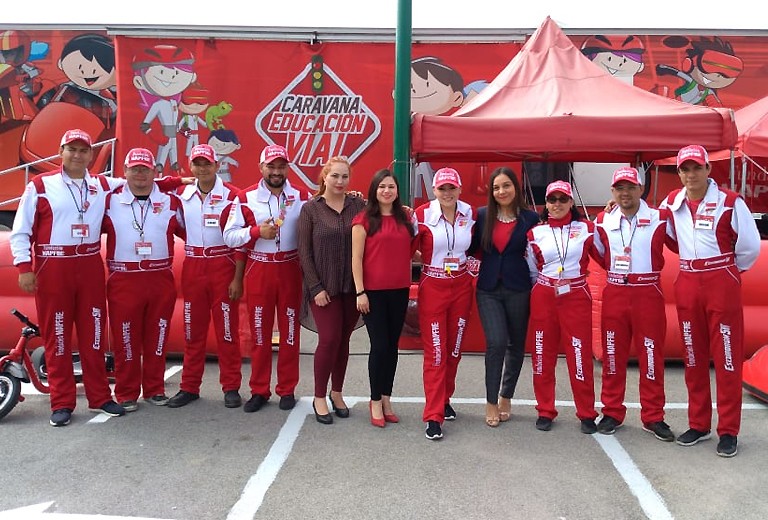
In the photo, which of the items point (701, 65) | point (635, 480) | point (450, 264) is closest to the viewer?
point (635, 480)

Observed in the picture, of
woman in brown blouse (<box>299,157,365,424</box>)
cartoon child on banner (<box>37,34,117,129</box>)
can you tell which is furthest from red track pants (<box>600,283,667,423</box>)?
cartoon child on banner (<box>37,34,117,129</box>)

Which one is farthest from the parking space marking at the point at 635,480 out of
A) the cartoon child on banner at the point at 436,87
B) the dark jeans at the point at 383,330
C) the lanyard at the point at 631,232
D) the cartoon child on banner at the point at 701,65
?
the cartoon child on banner at the point at 701,65

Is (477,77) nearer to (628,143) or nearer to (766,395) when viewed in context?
(628,143)

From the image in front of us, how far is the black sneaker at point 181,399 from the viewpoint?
4.33m

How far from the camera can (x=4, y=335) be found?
5516 millimetres

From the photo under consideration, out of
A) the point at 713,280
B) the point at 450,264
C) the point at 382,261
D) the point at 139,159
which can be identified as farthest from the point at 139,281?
the point at 713,280

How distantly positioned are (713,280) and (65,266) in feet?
13.4

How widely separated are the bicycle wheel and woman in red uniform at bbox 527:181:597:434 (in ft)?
11.5

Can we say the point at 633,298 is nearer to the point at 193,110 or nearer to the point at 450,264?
the point at 450,264

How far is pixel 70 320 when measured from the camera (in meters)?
4.02

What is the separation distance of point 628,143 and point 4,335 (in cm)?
629

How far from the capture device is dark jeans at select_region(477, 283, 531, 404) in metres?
3.89

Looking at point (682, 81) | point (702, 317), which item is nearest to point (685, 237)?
point (702, 317)

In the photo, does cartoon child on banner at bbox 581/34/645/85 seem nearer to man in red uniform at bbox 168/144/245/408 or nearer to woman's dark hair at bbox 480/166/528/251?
woman's dark hair at bbox 480/166/528/251
